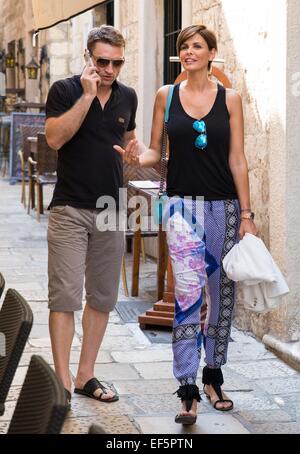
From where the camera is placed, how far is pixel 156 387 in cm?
491

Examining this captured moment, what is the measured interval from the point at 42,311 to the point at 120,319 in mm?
596

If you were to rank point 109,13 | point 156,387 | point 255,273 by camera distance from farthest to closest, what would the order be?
1. point 109,13
2. point 156,387
3. point 255,273

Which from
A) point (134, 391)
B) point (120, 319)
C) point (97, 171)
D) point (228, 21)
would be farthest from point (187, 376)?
point (228, 21)

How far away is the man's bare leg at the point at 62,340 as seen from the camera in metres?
4.36

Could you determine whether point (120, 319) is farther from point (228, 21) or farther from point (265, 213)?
point (228, 21)

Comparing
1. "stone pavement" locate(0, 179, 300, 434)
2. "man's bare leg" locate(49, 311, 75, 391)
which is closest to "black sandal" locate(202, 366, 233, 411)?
"stone pavement" locate(0, 179, 300, 434)

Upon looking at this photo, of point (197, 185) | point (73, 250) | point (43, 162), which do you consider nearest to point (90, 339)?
point (73, 250)

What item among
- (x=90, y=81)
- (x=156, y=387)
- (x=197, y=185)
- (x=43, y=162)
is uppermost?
(x=90, y=81)

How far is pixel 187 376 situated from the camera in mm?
4246

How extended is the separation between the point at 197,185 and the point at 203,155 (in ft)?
0.46

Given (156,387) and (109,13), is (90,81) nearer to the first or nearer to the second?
(156,387)

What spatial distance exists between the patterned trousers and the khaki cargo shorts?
1.10 feet

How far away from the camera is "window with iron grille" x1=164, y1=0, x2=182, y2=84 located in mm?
8438

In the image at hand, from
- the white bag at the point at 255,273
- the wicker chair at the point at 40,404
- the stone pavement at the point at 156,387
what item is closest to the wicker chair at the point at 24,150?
the stone pavement at the point at 156,387
